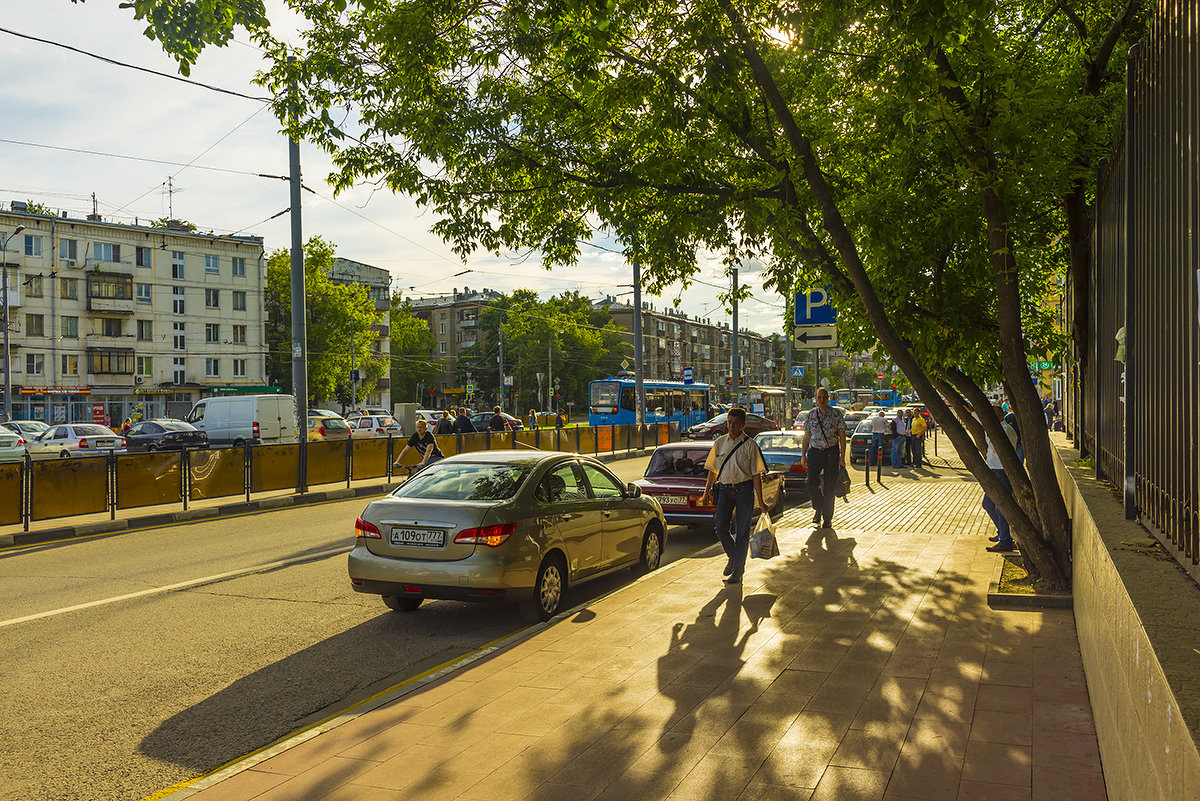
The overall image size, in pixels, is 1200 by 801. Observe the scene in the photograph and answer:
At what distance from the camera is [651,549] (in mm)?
10430

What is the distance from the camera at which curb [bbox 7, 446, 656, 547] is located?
13400mm

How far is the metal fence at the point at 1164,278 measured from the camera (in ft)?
12.1

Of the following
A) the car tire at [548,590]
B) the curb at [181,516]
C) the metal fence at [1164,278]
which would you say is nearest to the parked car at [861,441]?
the curb at [181,516]

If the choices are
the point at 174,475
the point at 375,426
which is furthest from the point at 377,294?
the point at 174,475

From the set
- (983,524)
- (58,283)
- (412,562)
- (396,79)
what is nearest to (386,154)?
(396,79)

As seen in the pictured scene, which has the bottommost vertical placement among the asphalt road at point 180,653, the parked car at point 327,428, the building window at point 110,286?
the asphalt road at point 180,653

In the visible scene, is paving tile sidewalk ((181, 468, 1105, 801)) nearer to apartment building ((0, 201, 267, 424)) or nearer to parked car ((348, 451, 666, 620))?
parked car ((348, 451, 666, 620))

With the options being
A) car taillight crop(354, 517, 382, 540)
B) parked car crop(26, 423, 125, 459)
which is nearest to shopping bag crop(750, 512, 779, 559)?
car taillight crop(354, 517, 382, 540)

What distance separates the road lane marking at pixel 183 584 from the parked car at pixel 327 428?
93.5 feet

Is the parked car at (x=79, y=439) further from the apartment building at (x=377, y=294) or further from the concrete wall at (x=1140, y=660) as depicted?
the apartment building at (x=377, y=294)

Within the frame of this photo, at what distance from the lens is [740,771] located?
14.1 feet

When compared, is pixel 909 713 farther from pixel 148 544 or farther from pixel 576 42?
pixel 148 544

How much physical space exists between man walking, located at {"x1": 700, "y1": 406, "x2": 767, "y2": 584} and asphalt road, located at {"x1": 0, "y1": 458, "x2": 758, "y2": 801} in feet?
4.51

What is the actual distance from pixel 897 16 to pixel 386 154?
560 centimetres
